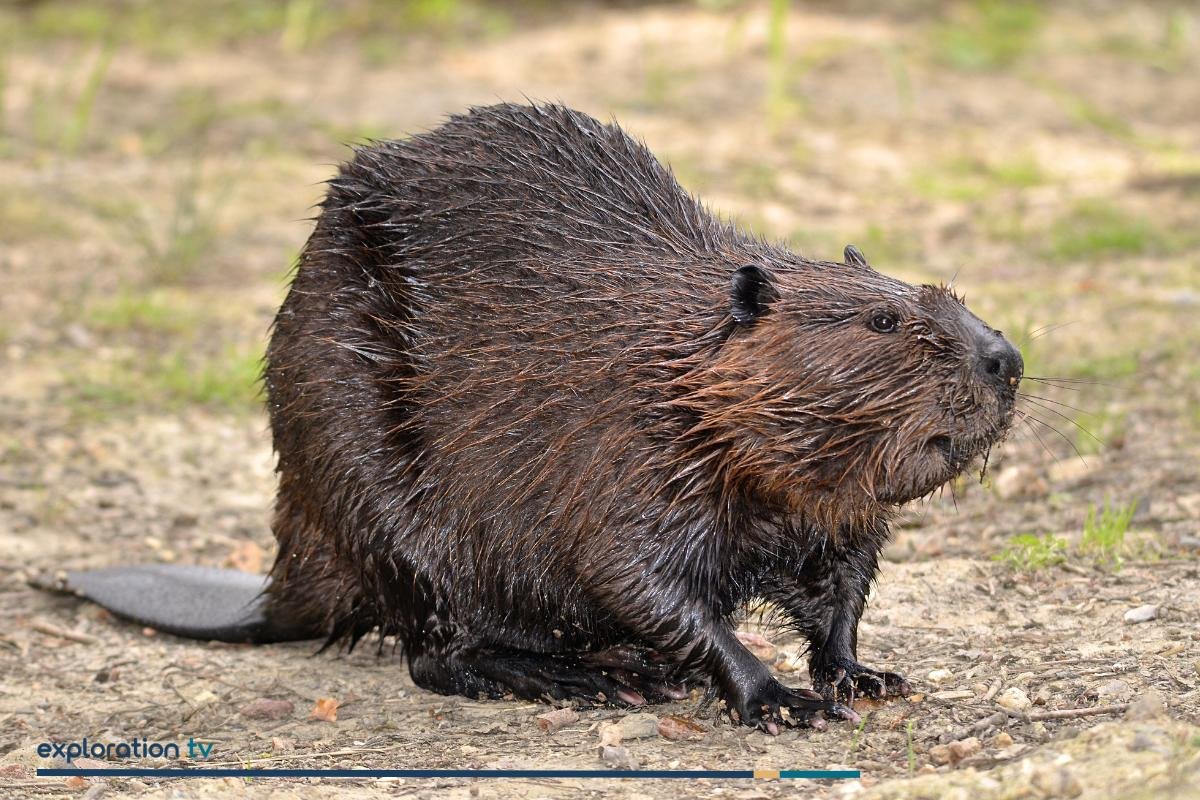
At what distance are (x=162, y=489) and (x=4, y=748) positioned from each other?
67.3 inches

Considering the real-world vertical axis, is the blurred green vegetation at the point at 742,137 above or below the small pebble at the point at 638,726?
above

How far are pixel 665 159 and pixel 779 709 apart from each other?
4.48 meters

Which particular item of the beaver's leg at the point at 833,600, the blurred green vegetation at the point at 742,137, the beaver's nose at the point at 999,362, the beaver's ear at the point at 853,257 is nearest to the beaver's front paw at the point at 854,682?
the beaver's leg at the point at 833,600

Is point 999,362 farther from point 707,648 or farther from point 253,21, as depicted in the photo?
point 253,21

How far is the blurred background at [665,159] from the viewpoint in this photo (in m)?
5.02

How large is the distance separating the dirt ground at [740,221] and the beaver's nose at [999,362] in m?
0.58

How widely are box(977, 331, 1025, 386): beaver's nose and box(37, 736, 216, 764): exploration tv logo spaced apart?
66.0 inches

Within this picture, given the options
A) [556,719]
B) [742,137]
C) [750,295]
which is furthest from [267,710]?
[742,137]

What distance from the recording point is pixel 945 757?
2947mm

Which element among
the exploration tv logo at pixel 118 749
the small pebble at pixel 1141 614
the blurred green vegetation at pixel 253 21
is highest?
the blurred green vegetation at pixel 253 21

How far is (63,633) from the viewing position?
4.04 m

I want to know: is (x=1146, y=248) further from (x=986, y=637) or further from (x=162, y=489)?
(x=162, y=489)

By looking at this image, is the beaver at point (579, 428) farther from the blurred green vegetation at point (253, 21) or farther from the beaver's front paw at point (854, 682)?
the blurred green vegetation at point (253, 21)

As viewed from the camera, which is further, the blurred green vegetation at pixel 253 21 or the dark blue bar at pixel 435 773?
the blurred green vegetation at pixel 253 21
